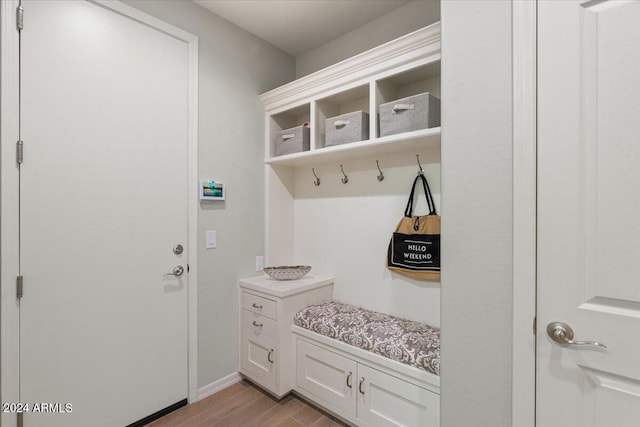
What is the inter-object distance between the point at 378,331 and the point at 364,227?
30.0 inches

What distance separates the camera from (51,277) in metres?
1.57

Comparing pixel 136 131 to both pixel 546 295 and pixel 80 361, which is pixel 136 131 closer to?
pixel 80 361

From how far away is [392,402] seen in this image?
1.70 metres

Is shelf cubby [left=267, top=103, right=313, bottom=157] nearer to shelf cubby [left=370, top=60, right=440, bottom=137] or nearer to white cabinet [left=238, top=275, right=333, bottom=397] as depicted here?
shelf cubby [left=370, top=60, right=440, bottom=137]

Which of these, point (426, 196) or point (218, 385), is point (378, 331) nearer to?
point (426, 196)

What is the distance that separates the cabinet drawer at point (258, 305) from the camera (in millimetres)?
2168

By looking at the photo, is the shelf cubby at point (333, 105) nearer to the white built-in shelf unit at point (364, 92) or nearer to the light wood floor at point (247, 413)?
the white built-in shelf unit at point (364, 92)

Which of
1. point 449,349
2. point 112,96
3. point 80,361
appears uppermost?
point 112,96

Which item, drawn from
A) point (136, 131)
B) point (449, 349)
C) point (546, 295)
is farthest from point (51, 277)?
point (546, 295)

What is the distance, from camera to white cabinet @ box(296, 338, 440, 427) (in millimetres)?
1602

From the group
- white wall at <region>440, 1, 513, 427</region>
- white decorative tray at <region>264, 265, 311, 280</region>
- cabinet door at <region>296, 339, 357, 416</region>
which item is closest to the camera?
white wall at <region>440, 1, 513, 427</region>

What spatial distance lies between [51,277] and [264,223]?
1392 millimetres

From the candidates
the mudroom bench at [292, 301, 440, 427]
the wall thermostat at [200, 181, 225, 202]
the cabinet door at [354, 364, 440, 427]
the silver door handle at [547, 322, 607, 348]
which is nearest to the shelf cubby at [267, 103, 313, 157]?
the wall thermostat at [200, 181, 225, 202]

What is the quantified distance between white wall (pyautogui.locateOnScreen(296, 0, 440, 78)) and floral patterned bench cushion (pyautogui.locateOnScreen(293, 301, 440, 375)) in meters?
1.97
